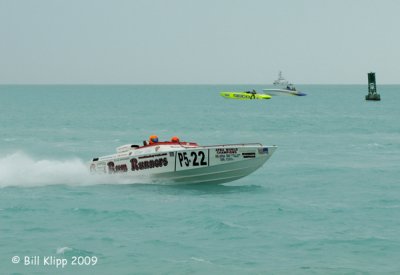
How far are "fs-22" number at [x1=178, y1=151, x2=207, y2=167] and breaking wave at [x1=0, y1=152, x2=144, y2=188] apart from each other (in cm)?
256

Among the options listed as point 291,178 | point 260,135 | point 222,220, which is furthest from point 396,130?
point 222,220

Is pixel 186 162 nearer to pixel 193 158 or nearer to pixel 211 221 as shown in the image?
pixel 193 158

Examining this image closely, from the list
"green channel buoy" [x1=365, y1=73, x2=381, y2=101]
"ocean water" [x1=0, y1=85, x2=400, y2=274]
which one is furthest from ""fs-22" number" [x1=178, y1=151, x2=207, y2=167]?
"green channel buoy" [x1=365, y1=73, x2=381, y2=101]

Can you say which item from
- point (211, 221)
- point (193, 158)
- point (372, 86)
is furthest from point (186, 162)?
point (372, 86)

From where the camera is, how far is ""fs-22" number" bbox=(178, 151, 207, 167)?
25875mm

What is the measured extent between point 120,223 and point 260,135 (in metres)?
38.1

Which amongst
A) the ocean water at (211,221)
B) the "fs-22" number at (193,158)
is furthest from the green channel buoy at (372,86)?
the "fs-22" number at (193,158)

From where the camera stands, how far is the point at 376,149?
43719 mm

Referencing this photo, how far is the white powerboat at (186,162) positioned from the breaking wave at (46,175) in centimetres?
67

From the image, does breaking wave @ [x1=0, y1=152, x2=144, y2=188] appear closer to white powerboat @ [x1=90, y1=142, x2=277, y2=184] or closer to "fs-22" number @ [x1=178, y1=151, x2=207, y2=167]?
white powerboat @ [x1=90, y1=142, x2=277, y2=184]

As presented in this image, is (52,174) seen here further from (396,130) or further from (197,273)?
(396,130)

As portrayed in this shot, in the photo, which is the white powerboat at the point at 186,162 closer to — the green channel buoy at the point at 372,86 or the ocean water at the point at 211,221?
the ocean water at the point at 211,221

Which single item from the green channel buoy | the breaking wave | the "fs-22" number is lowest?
the breaking wave

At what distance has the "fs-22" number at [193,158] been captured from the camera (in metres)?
25.9
